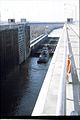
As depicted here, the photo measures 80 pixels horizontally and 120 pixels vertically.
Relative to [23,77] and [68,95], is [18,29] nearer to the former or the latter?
[23,77]

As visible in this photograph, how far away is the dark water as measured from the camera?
8.00 metres

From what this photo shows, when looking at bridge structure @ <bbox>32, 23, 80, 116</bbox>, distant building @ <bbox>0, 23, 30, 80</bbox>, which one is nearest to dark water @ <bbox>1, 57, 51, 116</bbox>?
distant building @ <bbox>0, 23, 30, 80</bbox>

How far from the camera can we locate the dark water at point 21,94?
800 centimetres

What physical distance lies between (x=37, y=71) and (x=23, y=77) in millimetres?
1420

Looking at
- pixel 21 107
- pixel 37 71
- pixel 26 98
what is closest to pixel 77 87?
pixel 21 107

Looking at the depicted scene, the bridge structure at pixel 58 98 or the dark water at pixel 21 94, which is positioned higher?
the bridge structure at pixel 58 98

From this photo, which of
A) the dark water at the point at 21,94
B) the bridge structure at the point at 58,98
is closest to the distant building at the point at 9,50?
the dark water at the point at 21,94

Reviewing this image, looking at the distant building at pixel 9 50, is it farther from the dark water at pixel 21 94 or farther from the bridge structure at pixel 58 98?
the bridge structure at pixel 58 98

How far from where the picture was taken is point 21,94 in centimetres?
986

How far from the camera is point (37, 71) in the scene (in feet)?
47.9

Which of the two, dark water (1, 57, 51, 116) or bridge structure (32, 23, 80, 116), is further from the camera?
dark water (1, 57, 51, 116)

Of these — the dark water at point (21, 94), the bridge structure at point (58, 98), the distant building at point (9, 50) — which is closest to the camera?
the bridge structure at point (58, 98)

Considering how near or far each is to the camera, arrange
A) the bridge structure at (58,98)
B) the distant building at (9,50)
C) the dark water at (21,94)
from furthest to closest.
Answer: the distant building at (9,50) → the dark water at (21,94) → the bridge structure at (58,98)

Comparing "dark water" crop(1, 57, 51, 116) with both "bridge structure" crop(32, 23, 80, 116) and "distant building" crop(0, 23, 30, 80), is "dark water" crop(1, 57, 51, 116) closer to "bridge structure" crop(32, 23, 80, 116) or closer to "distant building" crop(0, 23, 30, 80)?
"distant building" crop(0, 23, 30, 80)
